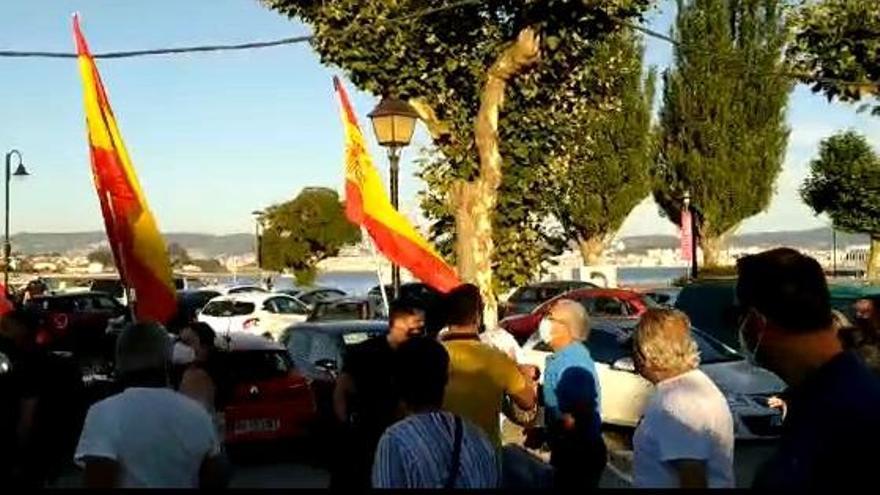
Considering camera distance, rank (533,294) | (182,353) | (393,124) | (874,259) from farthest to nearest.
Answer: (874,259), (533,294), (393,124), (182,353)

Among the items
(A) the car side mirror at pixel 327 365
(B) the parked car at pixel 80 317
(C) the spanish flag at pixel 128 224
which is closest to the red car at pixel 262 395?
(A) the car side mirror at pixel 327 365

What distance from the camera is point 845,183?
173 ft

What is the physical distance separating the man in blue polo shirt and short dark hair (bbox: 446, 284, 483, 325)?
21.0 inches

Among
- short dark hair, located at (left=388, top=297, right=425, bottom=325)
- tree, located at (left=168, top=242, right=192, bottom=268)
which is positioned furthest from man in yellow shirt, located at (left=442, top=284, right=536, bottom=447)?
tree, located at (left=168, top=242, right=192, bottom=268)

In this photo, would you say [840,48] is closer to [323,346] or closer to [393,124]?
[393,124]

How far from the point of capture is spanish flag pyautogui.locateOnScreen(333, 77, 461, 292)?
1107 centimetres

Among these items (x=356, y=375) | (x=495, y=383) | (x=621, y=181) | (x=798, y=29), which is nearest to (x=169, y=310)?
(x=356, y=375)

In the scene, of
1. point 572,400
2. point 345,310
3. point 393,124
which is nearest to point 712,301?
point 393,124

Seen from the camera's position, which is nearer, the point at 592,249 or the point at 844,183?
the point at 844,183

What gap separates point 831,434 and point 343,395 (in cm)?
392

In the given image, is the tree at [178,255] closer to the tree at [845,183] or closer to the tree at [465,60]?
the tree at [465,60]

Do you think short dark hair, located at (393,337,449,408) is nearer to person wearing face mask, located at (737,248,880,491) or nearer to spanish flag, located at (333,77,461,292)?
person wearing face mask, located at (737,248,880,491)

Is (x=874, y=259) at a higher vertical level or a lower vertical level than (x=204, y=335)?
lower

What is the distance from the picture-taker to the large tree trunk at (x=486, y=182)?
61.6ft
